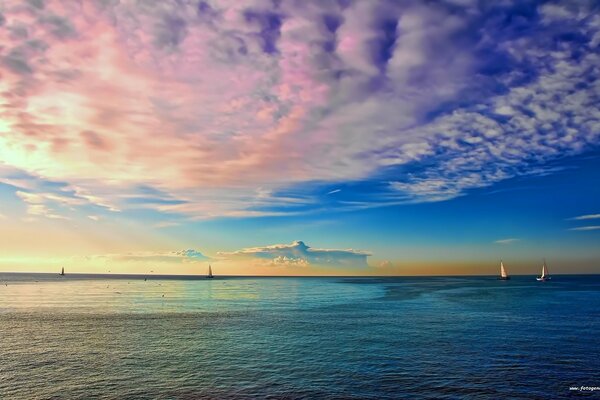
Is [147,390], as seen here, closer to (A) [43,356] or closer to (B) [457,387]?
(A) [43,356]

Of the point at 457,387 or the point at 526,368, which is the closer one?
the point at 457,387

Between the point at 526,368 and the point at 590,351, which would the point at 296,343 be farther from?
the point at 590,351

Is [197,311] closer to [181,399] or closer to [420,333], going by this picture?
[420,333]

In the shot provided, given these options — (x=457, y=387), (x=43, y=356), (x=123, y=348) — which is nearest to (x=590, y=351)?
(x=457, y=387)

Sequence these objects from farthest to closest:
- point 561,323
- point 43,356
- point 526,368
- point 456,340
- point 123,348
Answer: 1. point 561,323
2. point 456,340
3. point 123,348
4. point 43,356
5. point 526,368

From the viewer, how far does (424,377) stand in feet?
153

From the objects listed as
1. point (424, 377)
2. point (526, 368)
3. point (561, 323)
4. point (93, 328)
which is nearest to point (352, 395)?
point (424, 377)

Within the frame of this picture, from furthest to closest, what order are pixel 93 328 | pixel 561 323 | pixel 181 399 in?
pixel 561 323 → pixel 93 328 → pixel 181 399

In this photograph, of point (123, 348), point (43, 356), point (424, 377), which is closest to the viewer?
point (424, 377)

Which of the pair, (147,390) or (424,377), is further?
(424,377)

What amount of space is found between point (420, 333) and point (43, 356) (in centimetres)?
6094

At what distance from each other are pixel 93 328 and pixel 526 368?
7692 centimetres

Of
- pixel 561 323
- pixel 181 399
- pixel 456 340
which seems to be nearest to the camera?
pixel 181 399

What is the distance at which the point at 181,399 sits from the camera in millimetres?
39875
